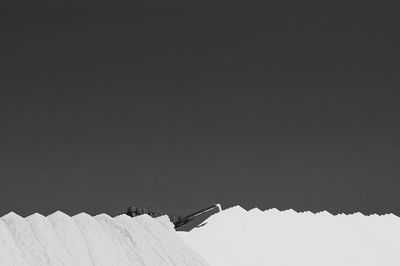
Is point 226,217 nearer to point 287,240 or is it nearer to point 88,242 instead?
point 287,240

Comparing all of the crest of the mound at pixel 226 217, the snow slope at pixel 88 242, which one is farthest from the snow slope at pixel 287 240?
the snow slope at pixel 88 242

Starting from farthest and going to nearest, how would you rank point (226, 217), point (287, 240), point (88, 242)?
point (226, 217) < point (287, 240) < point (88, 242)

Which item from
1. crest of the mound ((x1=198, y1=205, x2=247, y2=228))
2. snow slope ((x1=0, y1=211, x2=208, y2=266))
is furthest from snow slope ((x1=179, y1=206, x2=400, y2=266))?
snow slope ((x1=0, y1=211, x2=208, y2=266))

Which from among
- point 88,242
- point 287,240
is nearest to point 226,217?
point 287,240

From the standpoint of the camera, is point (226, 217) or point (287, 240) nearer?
point (287, 240)

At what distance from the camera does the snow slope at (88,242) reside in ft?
118

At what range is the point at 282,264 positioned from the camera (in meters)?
45.6

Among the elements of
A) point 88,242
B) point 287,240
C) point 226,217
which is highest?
point 88,242

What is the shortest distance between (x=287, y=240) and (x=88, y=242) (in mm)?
16604

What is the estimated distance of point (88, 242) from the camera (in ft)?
129

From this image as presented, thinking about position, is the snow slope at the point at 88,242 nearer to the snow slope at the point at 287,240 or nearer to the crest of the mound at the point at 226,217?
the snow slope at the point at 287,240

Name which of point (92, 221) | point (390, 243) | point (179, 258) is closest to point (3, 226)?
point (92, 221)

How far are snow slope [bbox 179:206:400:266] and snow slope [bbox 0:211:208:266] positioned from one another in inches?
113

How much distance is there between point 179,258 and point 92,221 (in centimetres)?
580
